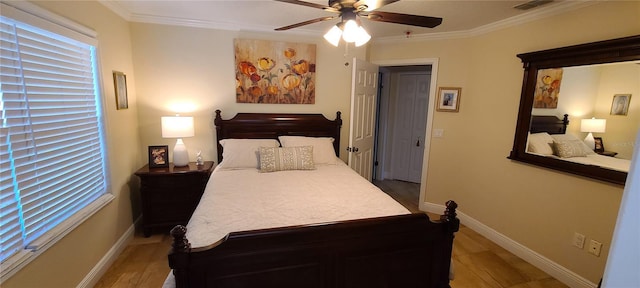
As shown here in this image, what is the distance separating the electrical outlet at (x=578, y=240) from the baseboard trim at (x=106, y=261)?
375cm

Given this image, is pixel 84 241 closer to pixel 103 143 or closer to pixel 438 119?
pixel 103 143

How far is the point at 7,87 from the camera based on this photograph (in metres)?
1.37

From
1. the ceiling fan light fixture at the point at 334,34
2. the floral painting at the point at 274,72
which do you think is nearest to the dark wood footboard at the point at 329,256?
the ceiling fan light fixture at the point at 334,34

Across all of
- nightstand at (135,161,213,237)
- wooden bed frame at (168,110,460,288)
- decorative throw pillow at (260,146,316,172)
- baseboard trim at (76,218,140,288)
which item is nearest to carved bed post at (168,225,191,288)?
wooden bed frame at (168,110,460,288)

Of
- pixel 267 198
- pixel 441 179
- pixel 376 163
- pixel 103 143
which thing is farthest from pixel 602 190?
pixel 103 143

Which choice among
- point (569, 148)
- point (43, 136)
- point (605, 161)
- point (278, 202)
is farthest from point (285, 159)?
point (605, 161)

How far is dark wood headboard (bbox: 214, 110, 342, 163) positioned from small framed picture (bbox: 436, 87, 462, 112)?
48.8 inches

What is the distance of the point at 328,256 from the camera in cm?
142

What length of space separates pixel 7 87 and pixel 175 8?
1.56 meters

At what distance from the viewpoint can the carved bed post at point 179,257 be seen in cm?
119

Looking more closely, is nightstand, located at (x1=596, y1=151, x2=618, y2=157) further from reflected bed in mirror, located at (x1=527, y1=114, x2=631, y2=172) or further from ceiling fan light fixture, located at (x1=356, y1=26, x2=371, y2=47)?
ceiling fan light fixture, located at (x1=356, y1=26, x2=371, y2=47)

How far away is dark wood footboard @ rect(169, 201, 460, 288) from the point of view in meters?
1.25

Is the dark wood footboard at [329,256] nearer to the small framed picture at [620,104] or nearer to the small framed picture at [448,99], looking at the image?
the small framed picture at [620,104]

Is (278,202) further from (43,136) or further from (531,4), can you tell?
(531,4)
